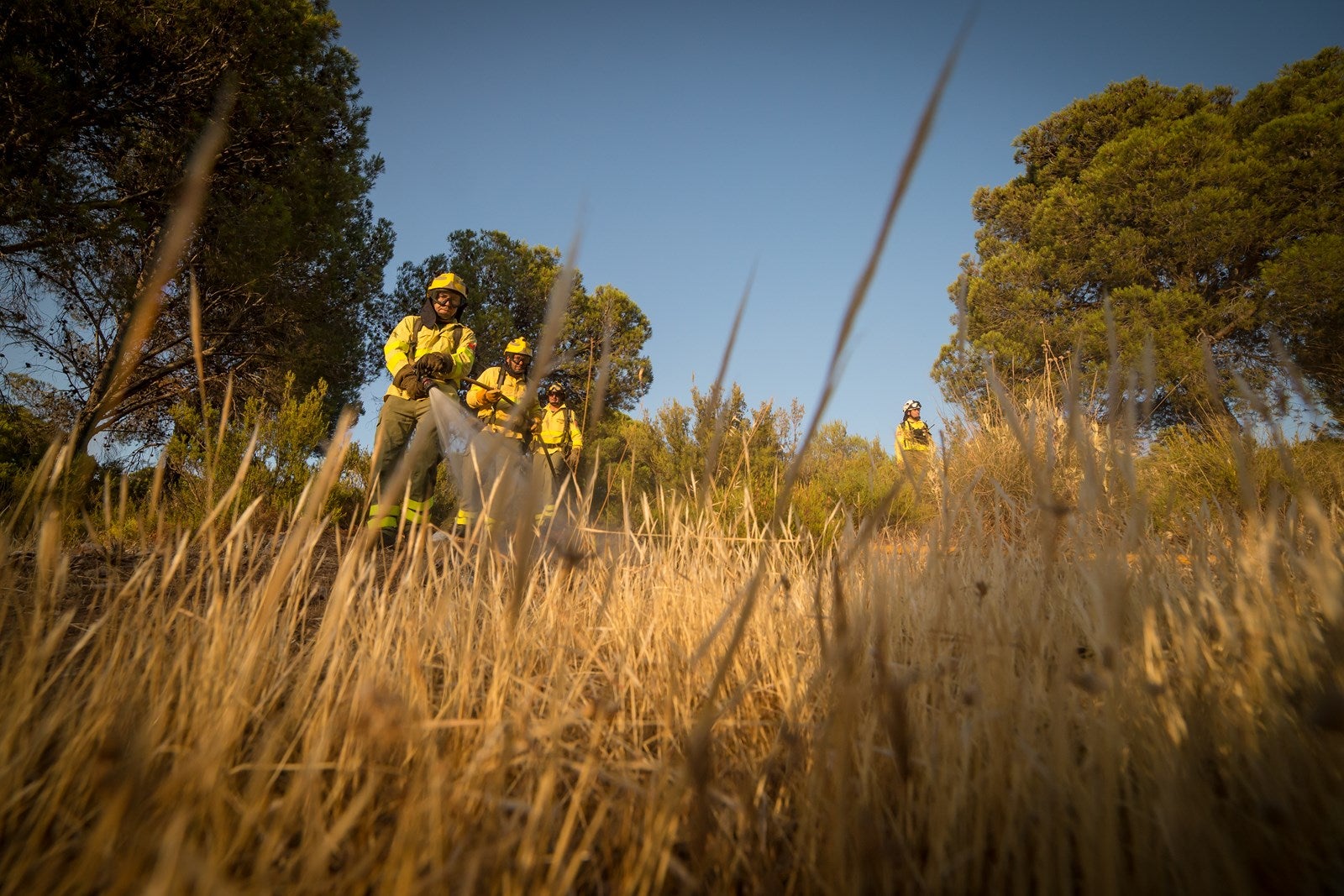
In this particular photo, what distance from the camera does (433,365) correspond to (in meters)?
5.17

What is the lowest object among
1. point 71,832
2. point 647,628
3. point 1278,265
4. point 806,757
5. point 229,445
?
point 71,832

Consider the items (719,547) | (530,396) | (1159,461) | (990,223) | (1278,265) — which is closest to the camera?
(530,396)

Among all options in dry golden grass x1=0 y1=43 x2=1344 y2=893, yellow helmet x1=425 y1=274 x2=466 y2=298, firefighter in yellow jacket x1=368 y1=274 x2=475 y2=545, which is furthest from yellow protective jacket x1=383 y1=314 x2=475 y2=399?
dry golden grass x1=0 y1=43 x2=1344 y2=893

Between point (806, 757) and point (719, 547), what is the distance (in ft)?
4.04

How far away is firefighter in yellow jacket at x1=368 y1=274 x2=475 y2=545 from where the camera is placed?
17.1 ft

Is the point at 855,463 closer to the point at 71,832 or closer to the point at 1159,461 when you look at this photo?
the point at 1159,461

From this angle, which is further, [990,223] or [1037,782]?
[990,223]

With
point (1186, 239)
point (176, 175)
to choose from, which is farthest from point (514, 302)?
point (1186, 239)

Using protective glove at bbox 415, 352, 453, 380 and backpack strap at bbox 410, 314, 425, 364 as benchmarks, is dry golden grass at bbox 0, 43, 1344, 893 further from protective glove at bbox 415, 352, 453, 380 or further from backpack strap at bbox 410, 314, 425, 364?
backpack strap at bbox 410, 314, 425, 364

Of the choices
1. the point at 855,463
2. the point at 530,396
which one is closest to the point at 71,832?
the point at 530,396

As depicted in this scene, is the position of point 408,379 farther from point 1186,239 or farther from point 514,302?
point 1186,239

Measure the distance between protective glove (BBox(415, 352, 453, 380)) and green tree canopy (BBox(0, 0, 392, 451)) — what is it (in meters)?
2.42

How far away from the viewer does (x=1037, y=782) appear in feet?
2.91

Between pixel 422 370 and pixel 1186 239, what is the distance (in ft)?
56.3
